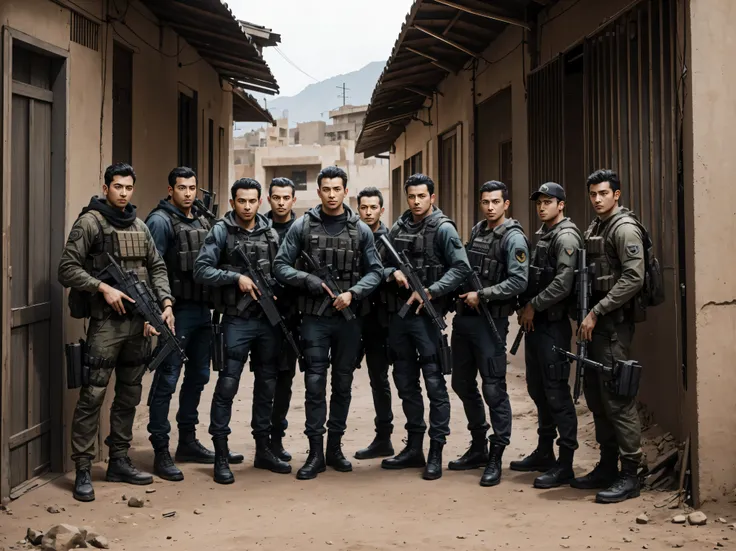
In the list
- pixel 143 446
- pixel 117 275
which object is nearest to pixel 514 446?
pixel 143 446

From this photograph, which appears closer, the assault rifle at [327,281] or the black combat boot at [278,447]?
the assault rifle at [327,281]

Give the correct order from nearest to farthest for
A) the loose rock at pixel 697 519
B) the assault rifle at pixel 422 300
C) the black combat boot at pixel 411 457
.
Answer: the loose rock at pixel 697 519
the assault rifle at pixel 422 300
the black combat boot at pixel 411 457

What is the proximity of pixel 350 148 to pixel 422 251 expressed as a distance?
37.2 meters

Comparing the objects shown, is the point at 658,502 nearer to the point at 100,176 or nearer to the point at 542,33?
the point at 100,176

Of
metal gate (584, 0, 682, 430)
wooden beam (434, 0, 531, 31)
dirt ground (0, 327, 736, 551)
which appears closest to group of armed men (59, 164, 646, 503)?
dirt ground (0, 327, 736, 551)

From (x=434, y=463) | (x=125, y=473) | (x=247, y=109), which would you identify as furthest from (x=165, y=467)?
(x=247, y=109)

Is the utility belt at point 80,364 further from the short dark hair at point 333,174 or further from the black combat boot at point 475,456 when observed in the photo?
the black combat boot at point 475,456

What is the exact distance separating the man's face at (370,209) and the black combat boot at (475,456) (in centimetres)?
177

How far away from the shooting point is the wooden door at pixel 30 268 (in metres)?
5.62

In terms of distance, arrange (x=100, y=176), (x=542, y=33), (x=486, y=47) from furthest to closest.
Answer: (x=486, y=47), (x=542, y=33), (x=100, y=176)

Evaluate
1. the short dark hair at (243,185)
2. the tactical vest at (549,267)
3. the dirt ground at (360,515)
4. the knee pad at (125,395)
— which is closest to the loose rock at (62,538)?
the dirt ground at (360,515)

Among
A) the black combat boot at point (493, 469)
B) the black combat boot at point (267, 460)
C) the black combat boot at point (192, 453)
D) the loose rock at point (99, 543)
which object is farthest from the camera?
the black combat boot at point (192, 453)

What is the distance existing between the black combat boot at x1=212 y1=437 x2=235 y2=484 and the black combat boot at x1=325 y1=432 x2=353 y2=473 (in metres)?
0.71

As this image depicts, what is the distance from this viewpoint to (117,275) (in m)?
5.62
